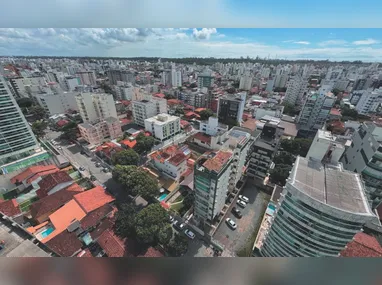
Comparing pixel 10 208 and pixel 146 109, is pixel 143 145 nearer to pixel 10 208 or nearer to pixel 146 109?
pixel 146 109

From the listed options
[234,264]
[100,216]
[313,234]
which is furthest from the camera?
[100,216]

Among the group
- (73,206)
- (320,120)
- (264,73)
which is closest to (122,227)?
(73,206)

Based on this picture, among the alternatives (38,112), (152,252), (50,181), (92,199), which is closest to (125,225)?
(152,252)

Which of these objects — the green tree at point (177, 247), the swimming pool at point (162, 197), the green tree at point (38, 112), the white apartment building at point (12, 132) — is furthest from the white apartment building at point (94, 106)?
the green tree at point (177, 247)

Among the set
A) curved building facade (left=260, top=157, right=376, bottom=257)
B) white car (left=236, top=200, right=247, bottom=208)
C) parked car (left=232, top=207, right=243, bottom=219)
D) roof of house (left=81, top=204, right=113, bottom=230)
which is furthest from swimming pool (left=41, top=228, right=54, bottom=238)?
curved building facade (left=260, top=157, right=376, bottom=257)

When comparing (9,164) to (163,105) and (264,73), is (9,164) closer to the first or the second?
(163,105)

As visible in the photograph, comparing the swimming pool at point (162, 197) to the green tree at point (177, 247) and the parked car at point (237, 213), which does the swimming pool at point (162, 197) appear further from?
the parked car at point (237, 213)
